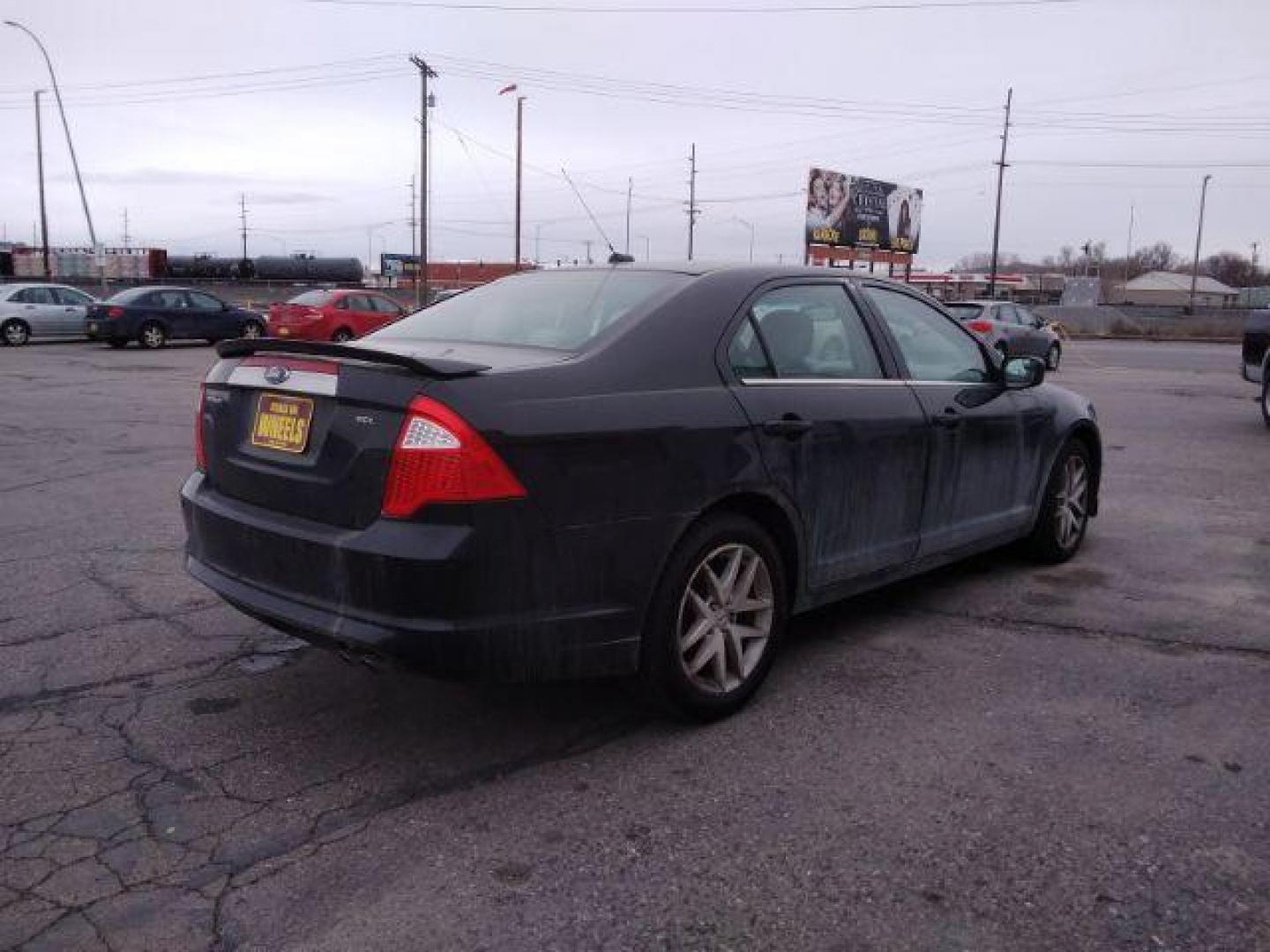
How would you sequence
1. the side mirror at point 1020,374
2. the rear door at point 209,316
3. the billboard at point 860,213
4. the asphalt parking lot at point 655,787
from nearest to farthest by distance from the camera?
the asphalt parking lot at point 655,787
the side mirror at point 1020,374
the rear door at point 209,316
the billboard at point 860,213

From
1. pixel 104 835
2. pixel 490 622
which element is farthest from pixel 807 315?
pixel 104 835

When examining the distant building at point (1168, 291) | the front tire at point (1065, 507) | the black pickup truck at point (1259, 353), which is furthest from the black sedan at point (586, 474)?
the distant building at point (1168, 291)

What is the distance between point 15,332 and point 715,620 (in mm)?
26240

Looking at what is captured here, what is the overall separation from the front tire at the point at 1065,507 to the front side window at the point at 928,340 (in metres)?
0.90

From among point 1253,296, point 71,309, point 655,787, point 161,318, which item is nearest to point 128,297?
point 161,318

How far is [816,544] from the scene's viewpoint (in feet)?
13.2

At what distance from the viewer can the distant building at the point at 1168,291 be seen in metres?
113

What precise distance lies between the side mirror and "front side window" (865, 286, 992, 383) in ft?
0.40

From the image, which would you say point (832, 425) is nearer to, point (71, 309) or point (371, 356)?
point (371, 356)

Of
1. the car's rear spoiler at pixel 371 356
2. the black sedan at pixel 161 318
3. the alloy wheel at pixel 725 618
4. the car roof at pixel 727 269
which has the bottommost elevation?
the alloy wheel at pixel 725 618

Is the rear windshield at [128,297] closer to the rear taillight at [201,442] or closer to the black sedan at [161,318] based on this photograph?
the black sedan at [161,318]

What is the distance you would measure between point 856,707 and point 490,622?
4.96 feet

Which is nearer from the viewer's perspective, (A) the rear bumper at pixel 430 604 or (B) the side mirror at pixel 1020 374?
(A) the rear bumper at pixel 430 604

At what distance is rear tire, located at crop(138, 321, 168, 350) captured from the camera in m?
24.4
